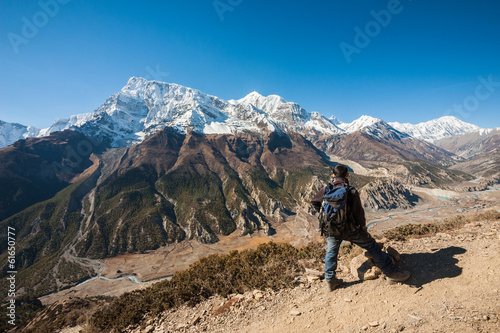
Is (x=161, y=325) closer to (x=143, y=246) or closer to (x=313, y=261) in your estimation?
(x=313, y=261)

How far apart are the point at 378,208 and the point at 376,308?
740 feet

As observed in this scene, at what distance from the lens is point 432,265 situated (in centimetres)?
689

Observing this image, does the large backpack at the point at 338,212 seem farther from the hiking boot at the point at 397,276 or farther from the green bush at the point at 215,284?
the green bush at the point at 215,284

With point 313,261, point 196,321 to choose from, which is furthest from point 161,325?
point 313,261

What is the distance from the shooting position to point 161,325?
8164 millimetres

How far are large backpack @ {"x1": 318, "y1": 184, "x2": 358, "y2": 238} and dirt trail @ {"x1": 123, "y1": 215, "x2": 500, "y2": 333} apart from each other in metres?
2.03

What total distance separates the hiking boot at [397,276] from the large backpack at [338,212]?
1.77 metres

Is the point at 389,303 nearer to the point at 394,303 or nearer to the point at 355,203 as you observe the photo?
the point at 394,303

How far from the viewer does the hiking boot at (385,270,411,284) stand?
6.21 metres

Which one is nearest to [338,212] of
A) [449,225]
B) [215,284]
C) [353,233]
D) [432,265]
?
[353,233]

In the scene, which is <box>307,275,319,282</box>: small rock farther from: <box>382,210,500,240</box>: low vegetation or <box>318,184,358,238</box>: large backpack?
<box>382,210,500,240</box>: low vegetation

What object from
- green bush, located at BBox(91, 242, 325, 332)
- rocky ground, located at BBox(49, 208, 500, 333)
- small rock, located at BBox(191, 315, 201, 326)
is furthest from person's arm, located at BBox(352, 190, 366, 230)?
small rock, located at BBox(191, 315, 201, 326)

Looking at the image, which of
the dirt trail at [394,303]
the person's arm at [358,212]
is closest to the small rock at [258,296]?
the dirt trail at [394,303]

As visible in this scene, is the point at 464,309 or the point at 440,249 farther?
the point at 440,249
